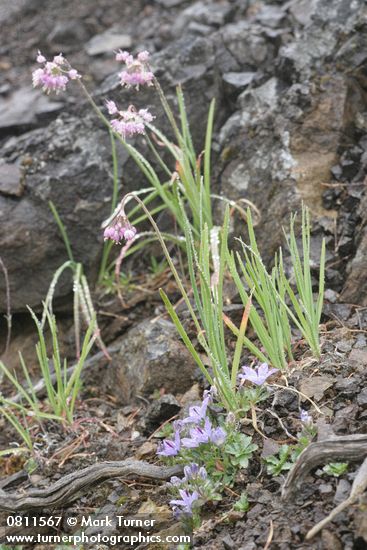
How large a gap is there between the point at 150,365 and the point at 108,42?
328 centimetres

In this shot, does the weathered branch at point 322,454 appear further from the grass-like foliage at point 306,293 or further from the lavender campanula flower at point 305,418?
the grass-like foliage at point 306,293

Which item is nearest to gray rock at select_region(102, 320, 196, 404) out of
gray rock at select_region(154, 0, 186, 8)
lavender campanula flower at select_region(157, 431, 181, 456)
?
lavender campanula flower at select_region(157, 431, 181, 456)

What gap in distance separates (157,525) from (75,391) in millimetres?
880

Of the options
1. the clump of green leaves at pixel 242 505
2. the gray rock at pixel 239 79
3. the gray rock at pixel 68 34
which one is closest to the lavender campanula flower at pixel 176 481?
the clump of green leaves at pixel 242 505

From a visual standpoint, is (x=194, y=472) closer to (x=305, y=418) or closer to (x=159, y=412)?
(x=305, y=418)

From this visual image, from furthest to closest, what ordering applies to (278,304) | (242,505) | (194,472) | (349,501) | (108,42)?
(108,42), (278,304), (194,472), (242,505), (349,501)

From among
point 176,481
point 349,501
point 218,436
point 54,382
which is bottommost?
point 54,382

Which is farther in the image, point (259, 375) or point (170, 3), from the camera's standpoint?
point (170, 3)

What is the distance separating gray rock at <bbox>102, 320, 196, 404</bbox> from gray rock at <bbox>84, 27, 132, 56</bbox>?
9.18 feet

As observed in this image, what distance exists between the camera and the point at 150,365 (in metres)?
3.12

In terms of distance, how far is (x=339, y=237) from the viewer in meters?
3.26

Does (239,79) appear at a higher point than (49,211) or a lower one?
higher

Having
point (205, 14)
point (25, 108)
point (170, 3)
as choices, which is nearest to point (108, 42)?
point (170, 3)

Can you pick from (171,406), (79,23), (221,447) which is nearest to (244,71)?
(79,23)
